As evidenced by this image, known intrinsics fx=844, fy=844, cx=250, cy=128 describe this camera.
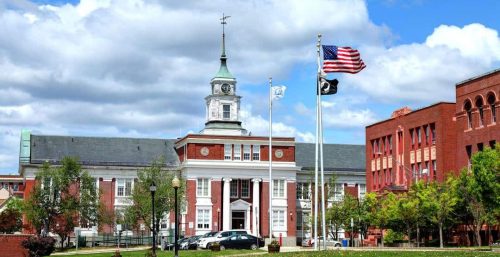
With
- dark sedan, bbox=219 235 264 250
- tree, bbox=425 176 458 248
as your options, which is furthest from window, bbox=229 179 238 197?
tree, bbox=425 176 458 248

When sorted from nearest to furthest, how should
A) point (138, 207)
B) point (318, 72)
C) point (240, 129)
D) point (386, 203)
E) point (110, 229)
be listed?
point (318, 72), point (386, 203), point (138, 207), point (110, 229), point (240, 129)


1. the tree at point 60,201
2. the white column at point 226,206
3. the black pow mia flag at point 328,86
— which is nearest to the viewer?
the black pow mia flag at point 328,86

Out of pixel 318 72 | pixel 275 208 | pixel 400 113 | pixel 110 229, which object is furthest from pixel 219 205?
pixel 318 72

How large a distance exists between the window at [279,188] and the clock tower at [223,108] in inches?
321

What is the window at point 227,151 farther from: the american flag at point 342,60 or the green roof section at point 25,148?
the american flag at point 342,60

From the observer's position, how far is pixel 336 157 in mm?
117750

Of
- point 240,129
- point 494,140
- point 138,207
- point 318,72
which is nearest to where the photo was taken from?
point 318,72

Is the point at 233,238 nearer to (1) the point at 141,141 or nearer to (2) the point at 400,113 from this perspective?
(2) the point at 400,113

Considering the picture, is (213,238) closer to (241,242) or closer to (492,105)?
(241,242)

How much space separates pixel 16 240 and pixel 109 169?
→ 37790 mm

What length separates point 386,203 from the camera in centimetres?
7350

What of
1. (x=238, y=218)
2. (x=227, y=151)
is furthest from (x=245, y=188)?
(x=227, y=151)

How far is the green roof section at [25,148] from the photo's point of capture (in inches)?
4119

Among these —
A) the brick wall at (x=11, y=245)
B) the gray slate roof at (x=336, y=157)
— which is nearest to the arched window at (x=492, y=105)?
the brick wall at (x=11, y=245)
